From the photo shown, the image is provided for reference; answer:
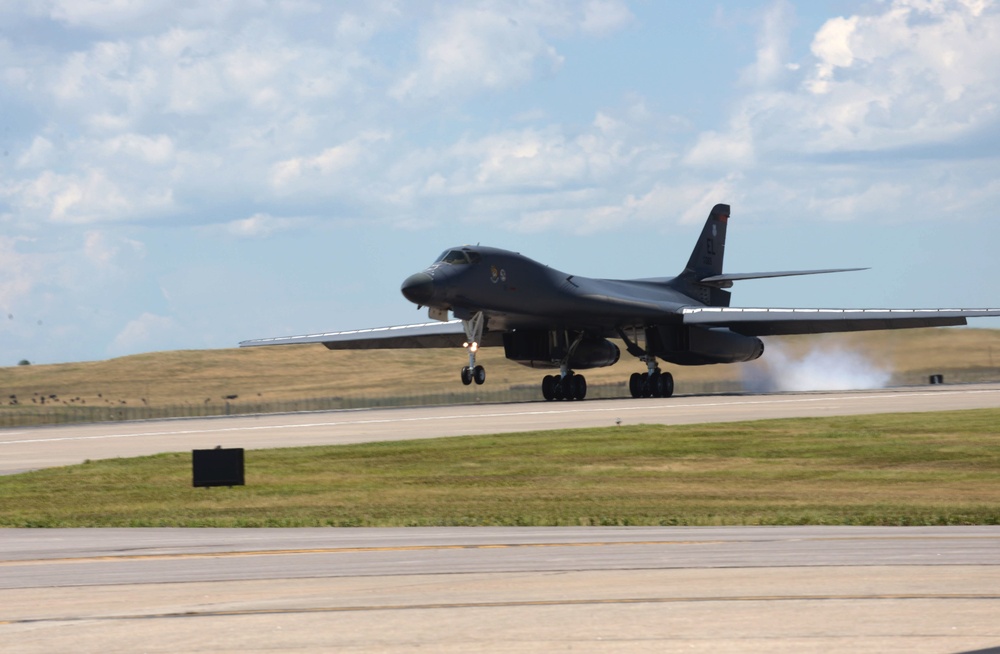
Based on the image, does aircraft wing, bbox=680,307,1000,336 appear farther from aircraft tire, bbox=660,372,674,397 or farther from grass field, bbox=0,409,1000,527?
grass field, bbox=0,409,1000,527

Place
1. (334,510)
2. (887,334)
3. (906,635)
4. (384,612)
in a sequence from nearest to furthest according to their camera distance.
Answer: (906,635)
(384,612)
(334,510)
(887,334)

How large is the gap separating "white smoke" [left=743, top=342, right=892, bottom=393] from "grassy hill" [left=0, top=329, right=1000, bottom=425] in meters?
0.07

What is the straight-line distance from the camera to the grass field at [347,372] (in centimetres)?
5466

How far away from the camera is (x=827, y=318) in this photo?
145 ft

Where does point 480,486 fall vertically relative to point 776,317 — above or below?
below

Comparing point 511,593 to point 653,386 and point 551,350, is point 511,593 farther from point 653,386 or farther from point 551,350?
point 653,386

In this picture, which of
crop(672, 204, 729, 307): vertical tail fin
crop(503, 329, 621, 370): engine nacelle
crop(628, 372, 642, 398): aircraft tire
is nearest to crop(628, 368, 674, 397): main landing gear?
crop(628, 372, 642, 398): aircraft tire

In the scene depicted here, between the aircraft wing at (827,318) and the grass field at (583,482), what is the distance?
15.0 m

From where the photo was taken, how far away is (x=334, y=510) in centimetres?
1619

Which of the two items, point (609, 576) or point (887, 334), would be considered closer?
point (609, 576)

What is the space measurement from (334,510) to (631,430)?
1175cm

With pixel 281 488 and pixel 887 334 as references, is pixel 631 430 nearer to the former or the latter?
pixel 281 488

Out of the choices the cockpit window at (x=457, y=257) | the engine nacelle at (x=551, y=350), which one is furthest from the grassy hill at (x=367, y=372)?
the cockpit window at (x=457, y=257)

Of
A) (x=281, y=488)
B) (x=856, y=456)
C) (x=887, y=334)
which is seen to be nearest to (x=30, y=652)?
(x=281, y=488)
